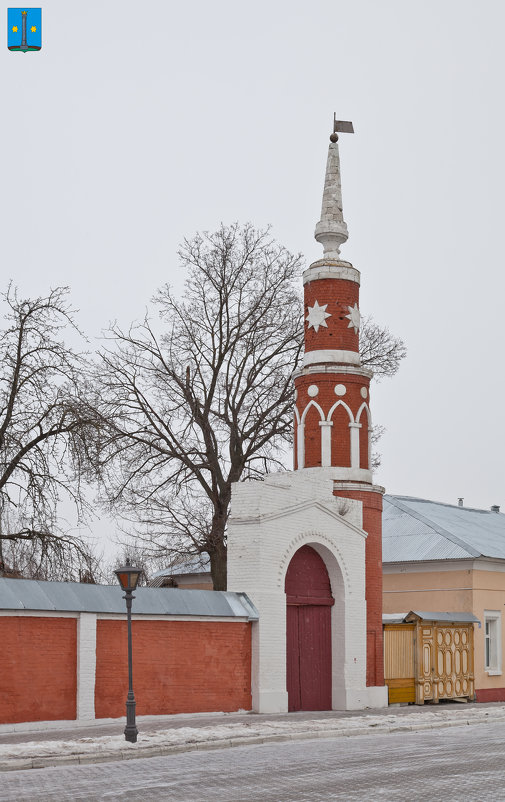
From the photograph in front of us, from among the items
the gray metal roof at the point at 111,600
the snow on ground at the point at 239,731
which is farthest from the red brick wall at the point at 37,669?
the snow on ground at the point at 239,731

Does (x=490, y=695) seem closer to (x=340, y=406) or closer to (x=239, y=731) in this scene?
(x=340, y=406)

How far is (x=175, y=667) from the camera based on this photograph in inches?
883

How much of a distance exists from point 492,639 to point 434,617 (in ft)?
15.0

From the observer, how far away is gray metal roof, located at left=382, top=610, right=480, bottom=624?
2943cm

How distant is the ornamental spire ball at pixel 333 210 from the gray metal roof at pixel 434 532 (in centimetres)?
995

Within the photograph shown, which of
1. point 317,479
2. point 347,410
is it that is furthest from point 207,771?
point 347,410

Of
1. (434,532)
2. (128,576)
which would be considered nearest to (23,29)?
(128,576)

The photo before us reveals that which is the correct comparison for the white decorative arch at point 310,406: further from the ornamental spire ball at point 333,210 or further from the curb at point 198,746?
the curb at point 198,746

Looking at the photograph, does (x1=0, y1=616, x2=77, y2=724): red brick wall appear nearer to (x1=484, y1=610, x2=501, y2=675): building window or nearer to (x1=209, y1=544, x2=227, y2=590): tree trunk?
(x1=209, y1=544, x2=227, y2=590): tree trunk

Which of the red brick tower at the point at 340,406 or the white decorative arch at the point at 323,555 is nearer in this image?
the white decorative arch at the point at 323,555

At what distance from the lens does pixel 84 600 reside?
829 inches

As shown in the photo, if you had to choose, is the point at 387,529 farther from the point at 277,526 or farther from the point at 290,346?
the point at 277,526

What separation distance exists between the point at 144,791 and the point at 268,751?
4949 millimetres

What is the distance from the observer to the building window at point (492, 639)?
33719 millimetres
